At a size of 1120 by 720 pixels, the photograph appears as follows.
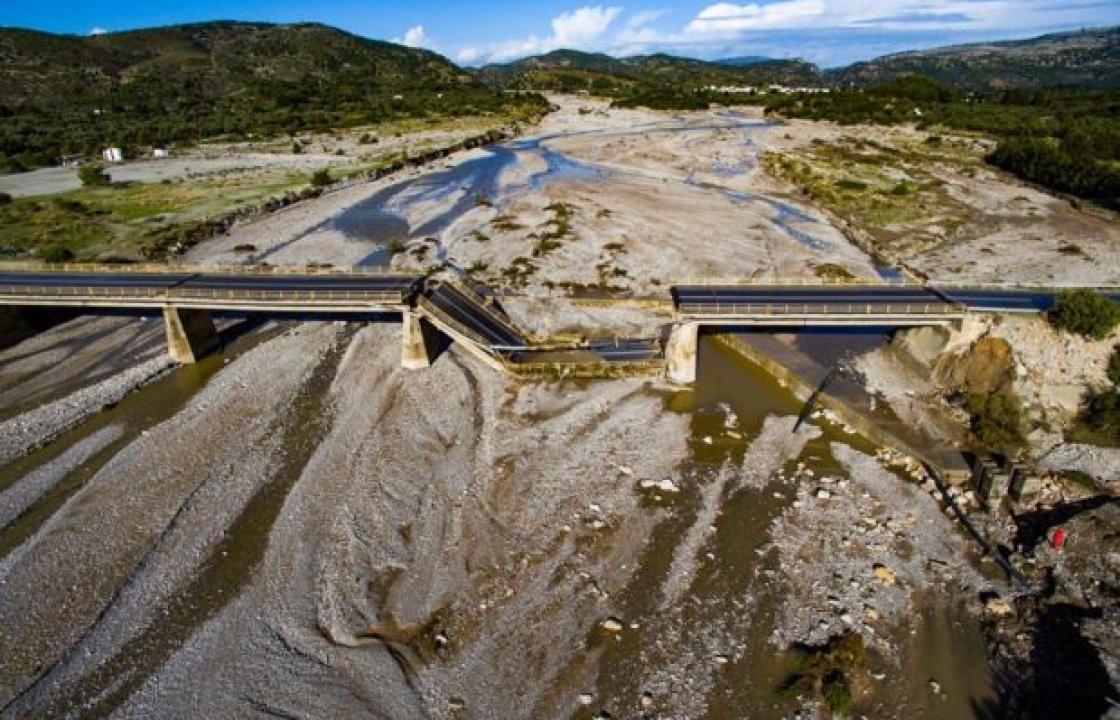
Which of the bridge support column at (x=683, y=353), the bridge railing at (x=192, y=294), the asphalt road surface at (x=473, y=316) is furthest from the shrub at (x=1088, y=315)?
the bridge railing at (x=192, y=294)

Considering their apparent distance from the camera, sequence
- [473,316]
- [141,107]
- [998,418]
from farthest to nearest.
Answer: [141,107]
[473,316]
[998,418]

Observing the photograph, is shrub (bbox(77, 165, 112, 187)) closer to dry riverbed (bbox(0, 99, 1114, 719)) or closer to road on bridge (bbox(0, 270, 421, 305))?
road on bridge (bbox(0, 270, 421, 305))

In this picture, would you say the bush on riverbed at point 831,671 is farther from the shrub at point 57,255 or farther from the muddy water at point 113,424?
the shrub at point 57,255

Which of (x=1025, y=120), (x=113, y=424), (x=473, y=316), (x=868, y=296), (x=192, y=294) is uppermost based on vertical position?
(x=1025, y=120)

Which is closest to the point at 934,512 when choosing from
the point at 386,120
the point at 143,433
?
the point at 143,433

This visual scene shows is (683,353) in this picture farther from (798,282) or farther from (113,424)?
(113,424)

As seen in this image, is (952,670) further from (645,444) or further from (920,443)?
(645,444)

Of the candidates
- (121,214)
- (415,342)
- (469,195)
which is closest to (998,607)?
(415,342)
